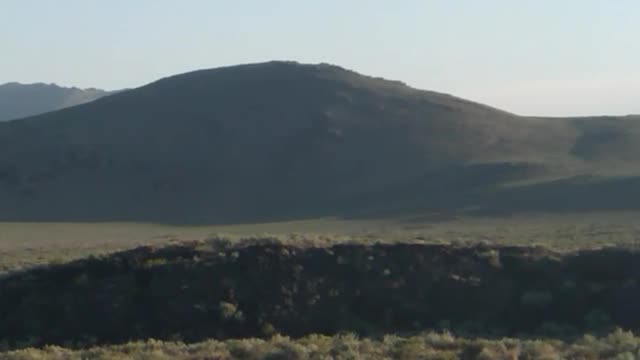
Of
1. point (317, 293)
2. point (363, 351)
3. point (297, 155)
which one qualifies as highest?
point (297, 155)

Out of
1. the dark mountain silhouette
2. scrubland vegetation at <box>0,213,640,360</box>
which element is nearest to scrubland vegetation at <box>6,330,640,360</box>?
scrubland vegetation at <box>0,213,640,360</box>

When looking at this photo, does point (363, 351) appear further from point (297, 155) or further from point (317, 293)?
point (297, 155)

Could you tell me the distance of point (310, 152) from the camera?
10675 cm

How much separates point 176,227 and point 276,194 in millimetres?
17164

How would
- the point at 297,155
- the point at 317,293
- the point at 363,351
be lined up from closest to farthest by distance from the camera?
the point at 363,351 < the point at 317,293 < the point at 297,155

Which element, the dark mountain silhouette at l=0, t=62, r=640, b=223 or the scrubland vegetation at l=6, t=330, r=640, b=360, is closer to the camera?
the scrubland vegetation at l=6, t=330, r=640, b=360

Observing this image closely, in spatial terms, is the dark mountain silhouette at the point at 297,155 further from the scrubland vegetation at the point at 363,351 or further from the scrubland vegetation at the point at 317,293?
the scrubland vegetation at the point at 363,351

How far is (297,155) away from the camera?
4186 inches

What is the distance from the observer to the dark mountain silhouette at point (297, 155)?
294ft

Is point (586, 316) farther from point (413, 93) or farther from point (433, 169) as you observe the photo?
point (413, 93)

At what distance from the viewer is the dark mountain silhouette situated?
294ft

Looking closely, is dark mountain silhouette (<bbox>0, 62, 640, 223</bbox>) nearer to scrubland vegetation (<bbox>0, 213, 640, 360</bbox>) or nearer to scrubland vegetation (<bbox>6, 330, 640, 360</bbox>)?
scrubland vegetation (<bbox>0, 213, 640, 360</bbox>)

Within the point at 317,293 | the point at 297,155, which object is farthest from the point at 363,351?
the point at 297,155

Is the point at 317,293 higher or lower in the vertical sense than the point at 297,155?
lower
